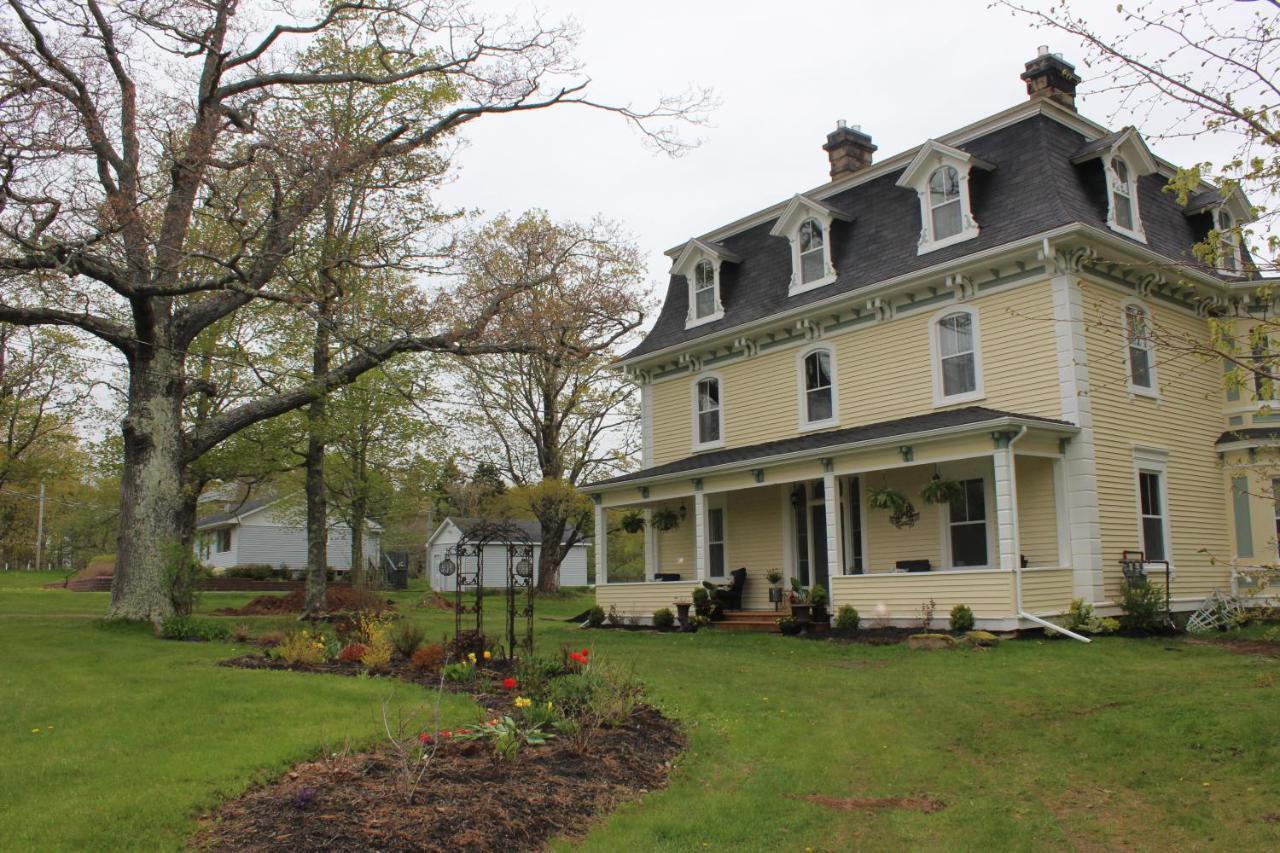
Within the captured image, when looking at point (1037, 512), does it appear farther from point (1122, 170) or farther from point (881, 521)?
point (1122, 170)

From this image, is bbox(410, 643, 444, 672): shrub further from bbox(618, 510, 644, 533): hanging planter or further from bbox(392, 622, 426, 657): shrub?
bbox(618, 510, 644, 533): hanging planter

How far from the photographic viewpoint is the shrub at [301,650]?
1173 cm

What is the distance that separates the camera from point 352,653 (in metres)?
11.9

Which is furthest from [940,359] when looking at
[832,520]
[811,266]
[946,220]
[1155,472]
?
[1155,472]

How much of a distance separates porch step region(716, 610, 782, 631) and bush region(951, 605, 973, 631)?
3.90 meters

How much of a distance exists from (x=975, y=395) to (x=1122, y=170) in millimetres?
4848

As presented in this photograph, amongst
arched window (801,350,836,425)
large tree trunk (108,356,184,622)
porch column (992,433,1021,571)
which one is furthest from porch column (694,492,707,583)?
large tree trunk (108,356,184,622)

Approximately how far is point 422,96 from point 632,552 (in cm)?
3752

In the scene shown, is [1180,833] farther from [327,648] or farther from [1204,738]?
[327,648]

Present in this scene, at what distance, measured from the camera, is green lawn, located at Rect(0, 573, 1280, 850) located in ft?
19.7

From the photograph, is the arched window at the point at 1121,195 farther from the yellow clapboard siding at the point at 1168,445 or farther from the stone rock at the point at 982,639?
the stone rock at the point at 982,639

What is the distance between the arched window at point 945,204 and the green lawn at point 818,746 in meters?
7.83

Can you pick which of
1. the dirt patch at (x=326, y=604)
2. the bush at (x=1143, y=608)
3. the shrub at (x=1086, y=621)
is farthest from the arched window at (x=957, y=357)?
the dirt patch at (x=326, y=604)

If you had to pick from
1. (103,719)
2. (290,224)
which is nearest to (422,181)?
(290,224)
